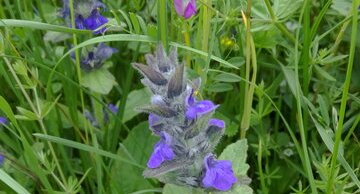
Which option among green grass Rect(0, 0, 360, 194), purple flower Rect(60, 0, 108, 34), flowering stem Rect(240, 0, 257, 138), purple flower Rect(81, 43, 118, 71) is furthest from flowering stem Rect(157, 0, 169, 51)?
purple flower Rect(81, 43, 118, 71)

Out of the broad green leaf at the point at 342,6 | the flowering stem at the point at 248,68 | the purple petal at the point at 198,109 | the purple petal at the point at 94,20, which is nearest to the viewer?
the purple petal at the point at 198,109

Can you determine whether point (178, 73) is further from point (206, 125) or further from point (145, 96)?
point (145, 96)

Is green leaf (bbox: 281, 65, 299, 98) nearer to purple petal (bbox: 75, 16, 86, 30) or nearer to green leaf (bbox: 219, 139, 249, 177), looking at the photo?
green leaf (bbox: 219, 139, 249, 177)

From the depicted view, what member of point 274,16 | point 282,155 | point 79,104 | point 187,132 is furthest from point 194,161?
point 79,104

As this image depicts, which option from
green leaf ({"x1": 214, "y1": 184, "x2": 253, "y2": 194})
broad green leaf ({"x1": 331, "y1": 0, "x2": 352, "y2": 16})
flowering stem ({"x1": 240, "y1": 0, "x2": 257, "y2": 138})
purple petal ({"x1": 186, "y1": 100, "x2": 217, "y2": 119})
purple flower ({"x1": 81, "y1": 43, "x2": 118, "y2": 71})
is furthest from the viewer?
purple flower ({"x1": 81, "y1": 43, "x2": 118, "y2": 71})

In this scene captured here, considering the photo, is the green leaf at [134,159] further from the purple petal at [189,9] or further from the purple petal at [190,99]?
the purple petal at [190,99]

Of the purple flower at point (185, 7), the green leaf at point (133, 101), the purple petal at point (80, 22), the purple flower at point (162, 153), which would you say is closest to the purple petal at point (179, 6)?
the purple flower at point (185, 7)
